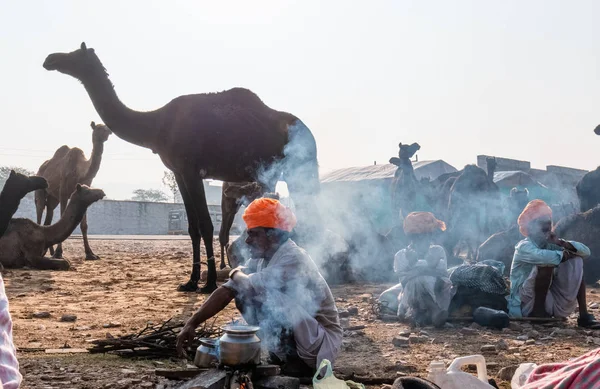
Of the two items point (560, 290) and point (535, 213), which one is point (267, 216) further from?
point (560, 290)

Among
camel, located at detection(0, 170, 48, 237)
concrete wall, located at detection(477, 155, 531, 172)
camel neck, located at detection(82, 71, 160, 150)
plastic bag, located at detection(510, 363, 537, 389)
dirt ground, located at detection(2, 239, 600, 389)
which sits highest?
concrete wall, located at detection(477, 155, 531, 172)

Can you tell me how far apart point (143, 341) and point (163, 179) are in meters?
77.4

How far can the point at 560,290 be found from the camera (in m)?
6.96

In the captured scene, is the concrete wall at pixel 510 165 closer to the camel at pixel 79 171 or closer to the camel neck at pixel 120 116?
the camel at pixel 79 171

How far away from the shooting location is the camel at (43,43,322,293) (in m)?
9.16

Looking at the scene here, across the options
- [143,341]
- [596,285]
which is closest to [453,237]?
[596,285]

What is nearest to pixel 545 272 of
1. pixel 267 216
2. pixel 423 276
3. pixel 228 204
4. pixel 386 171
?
pixel 423 276

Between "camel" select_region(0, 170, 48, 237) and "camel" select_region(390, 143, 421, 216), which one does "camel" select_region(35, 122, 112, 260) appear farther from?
"camel" select_region(390, 143, 421, 216)

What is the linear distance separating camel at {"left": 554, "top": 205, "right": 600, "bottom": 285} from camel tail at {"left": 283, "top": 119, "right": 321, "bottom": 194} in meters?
4.81

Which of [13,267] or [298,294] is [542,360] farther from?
[13,267]

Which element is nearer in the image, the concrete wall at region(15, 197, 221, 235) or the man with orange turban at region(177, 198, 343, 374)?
the man with orange turban at region(177, 198, 343, 374)

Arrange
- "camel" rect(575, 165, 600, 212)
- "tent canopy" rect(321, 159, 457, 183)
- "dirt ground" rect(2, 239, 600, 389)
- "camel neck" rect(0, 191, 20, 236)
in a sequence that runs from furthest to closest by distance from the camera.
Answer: "tent canopy" rect(321, 159, 457, 183) → "camel" rect(575, 165, 600, 212) → "camel neck" rect(0, 191, 20, 236) → "dirt ground" rect(2, 239, 600, 389)

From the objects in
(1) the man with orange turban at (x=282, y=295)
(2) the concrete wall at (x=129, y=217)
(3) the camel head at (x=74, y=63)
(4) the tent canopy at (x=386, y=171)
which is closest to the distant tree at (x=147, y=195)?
(2) the concrete wall at (x=129, y=217)

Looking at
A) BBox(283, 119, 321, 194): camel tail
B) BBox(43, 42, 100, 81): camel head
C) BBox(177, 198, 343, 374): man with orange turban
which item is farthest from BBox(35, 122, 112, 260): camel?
BBox(177, 198, 343, 374): man with orange turban
